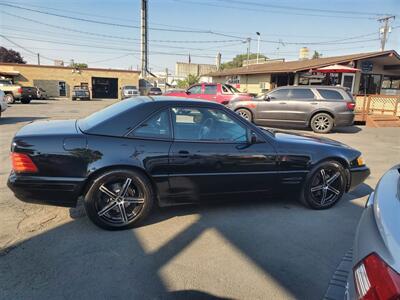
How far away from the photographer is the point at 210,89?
15086 millimetres

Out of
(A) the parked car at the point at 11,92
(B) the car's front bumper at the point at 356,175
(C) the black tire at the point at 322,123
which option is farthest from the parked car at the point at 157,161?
(A) the parked car at the point at 11,92

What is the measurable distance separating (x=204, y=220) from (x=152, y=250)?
883 mm

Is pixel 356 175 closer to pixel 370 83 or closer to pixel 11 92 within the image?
pixel 370 83

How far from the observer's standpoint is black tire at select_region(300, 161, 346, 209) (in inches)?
165

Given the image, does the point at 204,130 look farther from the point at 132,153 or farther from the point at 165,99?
the point at 132,153

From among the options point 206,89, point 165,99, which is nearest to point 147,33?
point 206,89

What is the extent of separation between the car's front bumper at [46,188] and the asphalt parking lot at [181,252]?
40 centimetres

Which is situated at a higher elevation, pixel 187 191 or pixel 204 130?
pixel 204 130

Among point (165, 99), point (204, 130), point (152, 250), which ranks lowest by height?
point (152, 250)

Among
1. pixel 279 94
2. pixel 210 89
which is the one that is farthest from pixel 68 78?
pixel 279 94

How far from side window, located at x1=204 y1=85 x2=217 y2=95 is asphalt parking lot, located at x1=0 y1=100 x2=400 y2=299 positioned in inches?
436

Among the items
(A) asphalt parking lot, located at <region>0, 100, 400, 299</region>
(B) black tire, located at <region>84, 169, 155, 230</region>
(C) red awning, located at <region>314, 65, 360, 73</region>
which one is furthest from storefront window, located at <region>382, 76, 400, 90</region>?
(B) black tire, located at <region>84, 169, 155, 230</region>

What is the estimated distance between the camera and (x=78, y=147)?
3.26 m

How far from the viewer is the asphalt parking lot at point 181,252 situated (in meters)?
2.60
